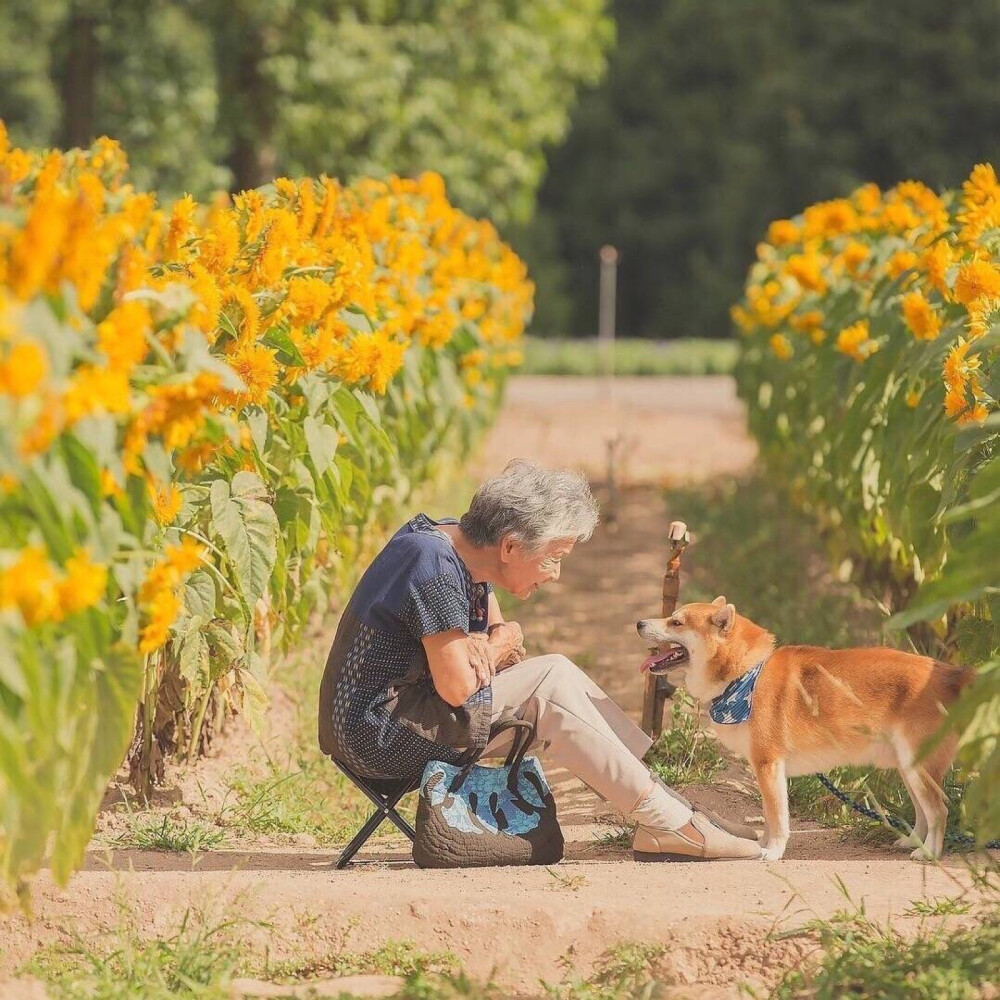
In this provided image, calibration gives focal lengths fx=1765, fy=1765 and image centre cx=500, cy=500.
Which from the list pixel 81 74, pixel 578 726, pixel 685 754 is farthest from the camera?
pixel 81 74

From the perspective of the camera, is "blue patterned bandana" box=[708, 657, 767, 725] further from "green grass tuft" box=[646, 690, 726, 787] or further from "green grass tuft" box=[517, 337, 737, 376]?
"green grass tuft" box=[517, 337, 737, 376]

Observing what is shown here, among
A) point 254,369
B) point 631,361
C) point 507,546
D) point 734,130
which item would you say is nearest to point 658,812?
point 507,546

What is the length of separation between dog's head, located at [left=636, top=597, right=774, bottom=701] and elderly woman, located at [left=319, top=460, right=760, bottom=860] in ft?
1.08

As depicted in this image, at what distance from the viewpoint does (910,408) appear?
625 cm

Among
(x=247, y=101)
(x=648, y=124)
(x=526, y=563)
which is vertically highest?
(x=526, y=563)

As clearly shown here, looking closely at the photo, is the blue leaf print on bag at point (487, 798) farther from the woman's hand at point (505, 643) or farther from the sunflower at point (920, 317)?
the sunflower at point (920, 317)

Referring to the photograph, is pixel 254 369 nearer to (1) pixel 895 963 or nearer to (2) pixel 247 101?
(1) pixel 895 963

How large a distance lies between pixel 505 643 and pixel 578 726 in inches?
12.8

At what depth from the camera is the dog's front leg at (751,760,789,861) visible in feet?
16.3

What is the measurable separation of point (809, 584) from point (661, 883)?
522 centimetres

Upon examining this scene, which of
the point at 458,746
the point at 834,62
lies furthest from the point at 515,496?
the point at 834,62

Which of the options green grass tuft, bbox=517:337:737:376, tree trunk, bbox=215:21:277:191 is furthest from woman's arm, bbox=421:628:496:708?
green grass tuft, bbox=517:337:737:376

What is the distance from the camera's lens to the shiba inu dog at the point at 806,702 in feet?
15.6

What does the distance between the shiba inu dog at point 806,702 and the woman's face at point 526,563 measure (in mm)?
514
